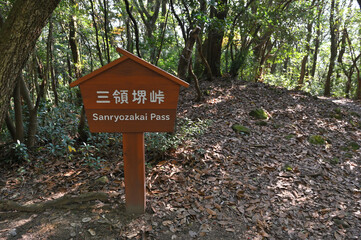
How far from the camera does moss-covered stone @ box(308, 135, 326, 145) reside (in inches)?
233

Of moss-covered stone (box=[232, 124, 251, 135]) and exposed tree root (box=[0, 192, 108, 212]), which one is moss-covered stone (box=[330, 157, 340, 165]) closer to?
moss-covered stone (box=[232, 124, 251, 135])

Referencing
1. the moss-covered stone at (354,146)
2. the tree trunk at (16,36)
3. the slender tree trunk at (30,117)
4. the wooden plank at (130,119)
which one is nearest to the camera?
the tree trunk at (16,36)

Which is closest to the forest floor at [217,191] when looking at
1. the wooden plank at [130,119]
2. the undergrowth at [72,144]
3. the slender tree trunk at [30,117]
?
the undergrowth at [72,144]

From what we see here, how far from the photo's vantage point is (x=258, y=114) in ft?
22.6

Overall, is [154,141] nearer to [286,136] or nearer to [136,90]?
[136,90]

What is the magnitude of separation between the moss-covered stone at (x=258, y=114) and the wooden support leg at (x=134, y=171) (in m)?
4.87

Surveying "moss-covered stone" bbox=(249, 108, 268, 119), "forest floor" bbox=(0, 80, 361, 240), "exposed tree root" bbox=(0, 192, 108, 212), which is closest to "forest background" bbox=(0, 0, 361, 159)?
"forest floor" bbox=(0, 80, 361, 240)

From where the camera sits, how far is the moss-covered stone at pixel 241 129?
5908 millimetres

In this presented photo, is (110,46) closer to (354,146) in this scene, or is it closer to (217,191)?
(217,191)

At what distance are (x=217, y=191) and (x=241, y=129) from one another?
2579 mm

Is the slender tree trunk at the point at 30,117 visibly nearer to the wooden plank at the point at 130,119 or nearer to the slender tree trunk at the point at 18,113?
the slender tree trunk at the point at 18,113

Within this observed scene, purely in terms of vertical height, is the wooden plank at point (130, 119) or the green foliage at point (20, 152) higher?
the wooden plank at point (130, 119)

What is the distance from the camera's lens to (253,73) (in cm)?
1152

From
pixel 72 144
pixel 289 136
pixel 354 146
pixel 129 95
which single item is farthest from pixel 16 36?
pixel 354 146
